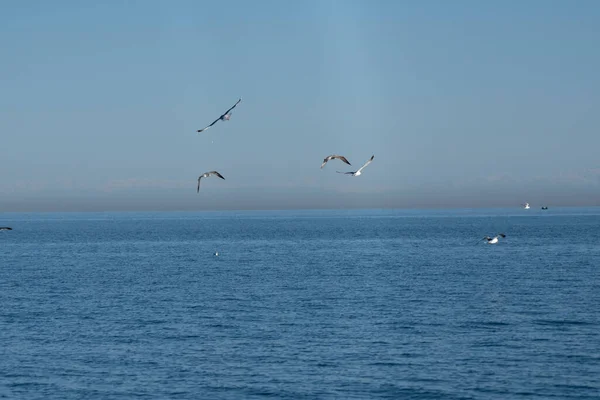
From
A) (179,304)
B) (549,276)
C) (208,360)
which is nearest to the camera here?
(208,360)

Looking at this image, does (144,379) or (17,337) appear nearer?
(144,379)

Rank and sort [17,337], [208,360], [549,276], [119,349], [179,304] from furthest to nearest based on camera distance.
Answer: [549,276], [179,304], [17,337], [119,349], [208,360]

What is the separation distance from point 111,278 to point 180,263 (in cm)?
2597

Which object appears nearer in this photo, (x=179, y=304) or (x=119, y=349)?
(x=119, y=349)

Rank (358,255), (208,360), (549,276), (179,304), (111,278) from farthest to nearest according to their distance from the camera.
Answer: (358,255), (111,278), (549,276), (179,304), (208,360)

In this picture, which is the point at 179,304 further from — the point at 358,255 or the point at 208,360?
the point at 358,255

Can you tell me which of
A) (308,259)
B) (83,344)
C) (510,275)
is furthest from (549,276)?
(83,344)

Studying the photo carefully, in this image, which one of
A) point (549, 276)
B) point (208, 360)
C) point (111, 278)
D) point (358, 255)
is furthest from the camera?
point (358, 255)

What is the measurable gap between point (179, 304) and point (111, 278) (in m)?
29.9

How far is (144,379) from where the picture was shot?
44344 mm

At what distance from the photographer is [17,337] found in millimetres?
56344

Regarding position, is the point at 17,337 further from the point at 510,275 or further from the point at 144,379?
the point at 510,275

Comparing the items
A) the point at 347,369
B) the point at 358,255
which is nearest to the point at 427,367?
the point at 347,369

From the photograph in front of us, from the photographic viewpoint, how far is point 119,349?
2029 inches
